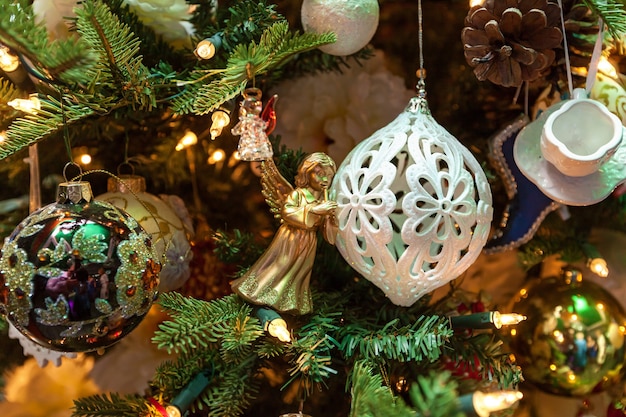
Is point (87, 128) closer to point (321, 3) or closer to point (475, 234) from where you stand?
point (321, 3)

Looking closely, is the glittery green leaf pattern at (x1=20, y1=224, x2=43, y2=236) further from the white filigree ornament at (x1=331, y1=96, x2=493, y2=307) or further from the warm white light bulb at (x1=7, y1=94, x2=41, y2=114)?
the white filigree ornament at (x1=331, y1=96, x2=493, y2=307)

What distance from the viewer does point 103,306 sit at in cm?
48

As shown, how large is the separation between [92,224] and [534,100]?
1.64 feet

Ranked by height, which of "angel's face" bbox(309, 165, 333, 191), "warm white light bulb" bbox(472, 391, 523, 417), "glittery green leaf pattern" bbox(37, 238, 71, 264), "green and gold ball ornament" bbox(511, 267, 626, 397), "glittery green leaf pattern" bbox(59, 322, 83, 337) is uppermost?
"glittery green leaf pattern" bbox(37, 238, 71, 264)

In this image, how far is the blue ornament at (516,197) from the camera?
67cm

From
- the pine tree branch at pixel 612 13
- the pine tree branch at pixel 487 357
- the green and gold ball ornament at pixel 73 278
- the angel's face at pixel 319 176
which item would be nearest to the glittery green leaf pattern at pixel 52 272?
the green and gold ball ornament at pixel 73 278

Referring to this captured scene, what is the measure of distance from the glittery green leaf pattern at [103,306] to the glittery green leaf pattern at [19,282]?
5cm

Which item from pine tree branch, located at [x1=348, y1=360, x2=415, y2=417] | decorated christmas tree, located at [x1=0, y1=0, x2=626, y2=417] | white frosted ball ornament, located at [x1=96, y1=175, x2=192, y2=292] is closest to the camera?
pine tree branch, located at [x1=348, y1=360, x2=415, y2=417]

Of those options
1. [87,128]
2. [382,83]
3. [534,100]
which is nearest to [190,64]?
[87,128]

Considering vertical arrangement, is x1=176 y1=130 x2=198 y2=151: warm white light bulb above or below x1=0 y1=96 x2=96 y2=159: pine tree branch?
below

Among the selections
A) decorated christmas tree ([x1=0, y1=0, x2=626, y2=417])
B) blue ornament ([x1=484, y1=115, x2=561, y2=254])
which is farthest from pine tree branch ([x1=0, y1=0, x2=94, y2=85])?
blue ornament ([x1=484, y1=115, x2=561, y2=254])

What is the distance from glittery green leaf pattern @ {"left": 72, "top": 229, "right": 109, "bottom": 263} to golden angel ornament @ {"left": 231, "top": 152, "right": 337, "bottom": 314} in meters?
0.14

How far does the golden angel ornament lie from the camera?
560 millimetres

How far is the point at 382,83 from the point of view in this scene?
0.76m
